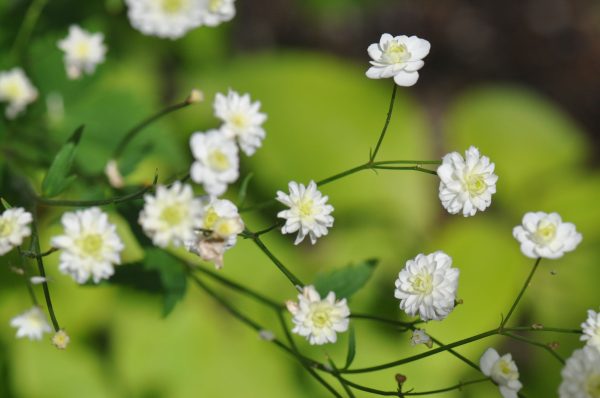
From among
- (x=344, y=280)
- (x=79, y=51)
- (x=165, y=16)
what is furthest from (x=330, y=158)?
(x=165, y=16)

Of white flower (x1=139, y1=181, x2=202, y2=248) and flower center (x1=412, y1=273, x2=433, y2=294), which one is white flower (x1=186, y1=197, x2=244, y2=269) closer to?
white flower (x1=139, y1=181, x2=202, y2=248)

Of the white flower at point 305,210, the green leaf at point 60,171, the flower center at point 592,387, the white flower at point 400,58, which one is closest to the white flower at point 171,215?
the white flower at point 305,210

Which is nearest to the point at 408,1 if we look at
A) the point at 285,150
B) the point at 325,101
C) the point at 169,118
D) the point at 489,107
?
the point at 489,107

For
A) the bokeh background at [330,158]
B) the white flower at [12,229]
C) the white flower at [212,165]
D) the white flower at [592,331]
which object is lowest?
the bokeh background at [330,158]

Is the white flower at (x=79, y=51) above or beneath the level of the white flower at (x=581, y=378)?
beneath

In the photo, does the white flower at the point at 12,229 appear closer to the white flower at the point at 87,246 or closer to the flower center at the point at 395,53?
the white flower at the point at 87,246

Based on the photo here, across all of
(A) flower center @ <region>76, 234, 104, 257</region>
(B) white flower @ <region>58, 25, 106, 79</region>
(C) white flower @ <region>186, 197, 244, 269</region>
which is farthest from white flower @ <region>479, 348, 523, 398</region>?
(B) white flower @ <region>58, 25, 106, 79</region>

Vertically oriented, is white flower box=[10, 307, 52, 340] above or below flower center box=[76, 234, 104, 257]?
below
